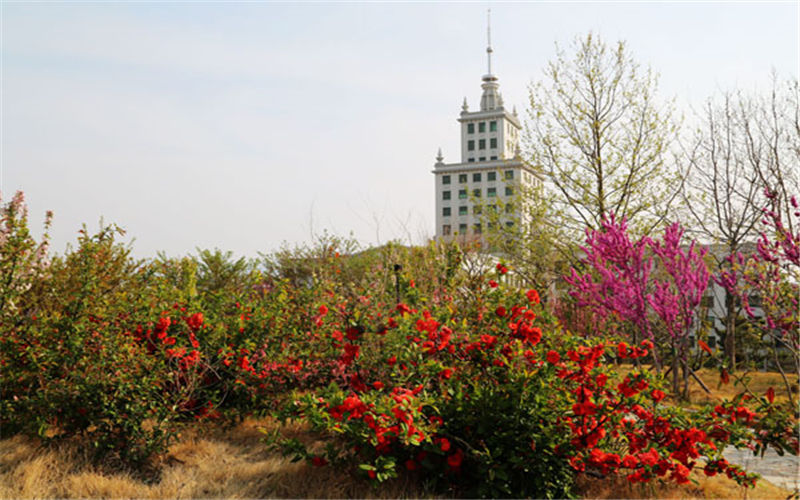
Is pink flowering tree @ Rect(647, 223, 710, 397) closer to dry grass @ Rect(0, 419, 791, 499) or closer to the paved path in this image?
the paved path

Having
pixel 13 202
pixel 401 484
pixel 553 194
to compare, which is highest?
pixel 553 194

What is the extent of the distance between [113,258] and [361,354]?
3.19m

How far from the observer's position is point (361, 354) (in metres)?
4.80

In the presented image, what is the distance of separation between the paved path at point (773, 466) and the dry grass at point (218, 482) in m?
0.23

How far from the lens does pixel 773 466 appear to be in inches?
204

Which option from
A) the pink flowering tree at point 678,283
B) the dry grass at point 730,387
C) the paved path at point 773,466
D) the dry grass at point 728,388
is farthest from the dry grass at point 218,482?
the dry grass at point 730,387

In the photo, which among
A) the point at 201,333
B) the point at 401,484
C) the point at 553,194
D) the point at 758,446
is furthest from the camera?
the point at 553,194

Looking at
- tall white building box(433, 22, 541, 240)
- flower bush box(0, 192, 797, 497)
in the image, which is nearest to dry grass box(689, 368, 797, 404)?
flower bush box(0, 192, 797, 497)

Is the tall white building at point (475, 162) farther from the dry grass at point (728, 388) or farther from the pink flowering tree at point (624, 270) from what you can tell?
the pink flowering tree at point (624, 270)

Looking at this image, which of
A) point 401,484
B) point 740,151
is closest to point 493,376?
point 401,484

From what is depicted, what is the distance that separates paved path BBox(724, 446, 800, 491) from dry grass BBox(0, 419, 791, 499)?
0.23 m

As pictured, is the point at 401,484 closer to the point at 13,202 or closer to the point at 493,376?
the point at 493,376

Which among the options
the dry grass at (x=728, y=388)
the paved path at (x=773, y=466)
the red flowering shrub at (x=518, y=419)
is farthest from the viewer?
the dry grass at (x=728, y=388)

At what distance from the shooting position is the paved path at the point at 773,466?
185 inches
